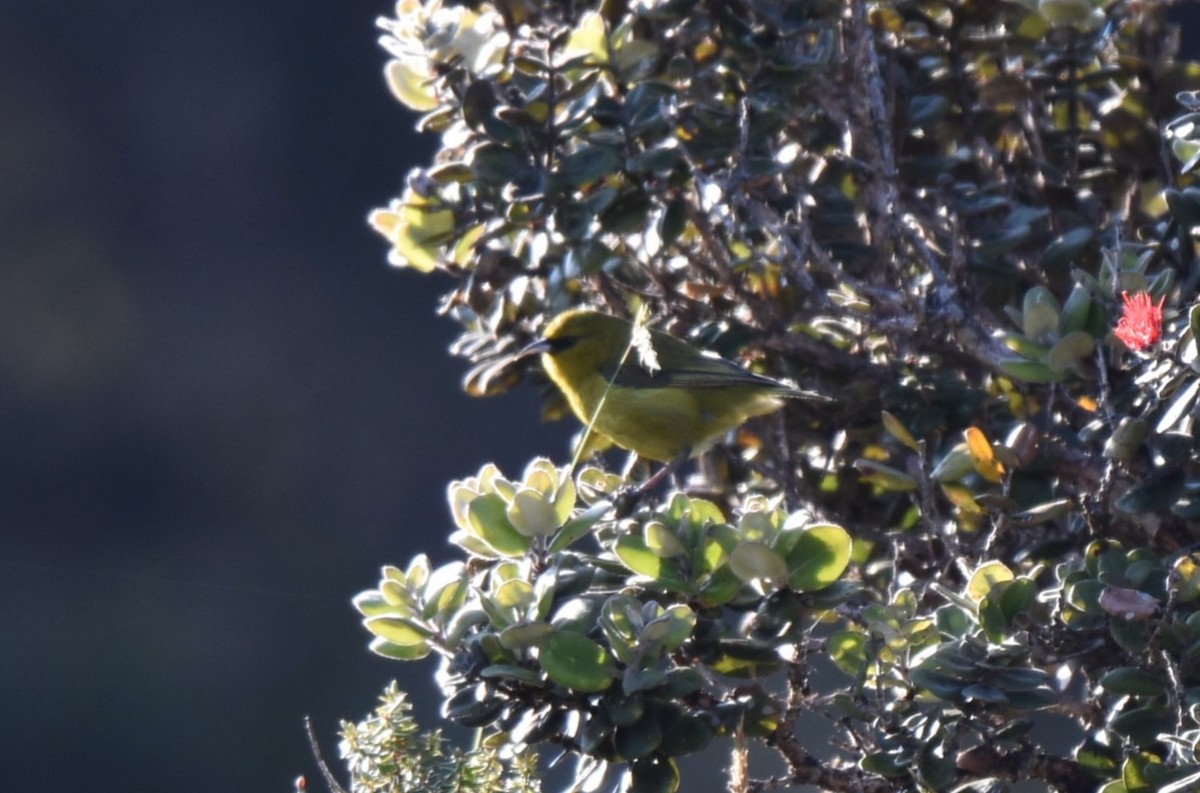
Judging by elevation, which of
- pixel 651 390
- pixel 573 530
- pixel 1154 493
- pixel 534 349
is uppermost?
pixel 534 349

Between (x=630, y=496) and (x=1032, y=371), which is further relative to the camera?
(x=630, y=496)

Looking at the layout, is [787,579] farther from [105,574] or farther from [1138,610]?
[105,574]

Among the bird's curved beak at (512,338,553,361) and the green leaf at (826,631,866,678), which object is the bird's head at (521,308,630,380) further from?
the green leaf at (826,631,866,678)

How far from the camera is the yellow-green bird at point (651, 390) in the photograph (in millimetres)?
2562

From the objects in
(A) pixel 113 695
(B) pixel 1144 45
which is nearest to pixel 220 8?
(A) pixel 113 695

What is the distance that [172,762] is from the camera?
11.4 feet

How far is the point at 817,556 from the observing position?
1.43 m

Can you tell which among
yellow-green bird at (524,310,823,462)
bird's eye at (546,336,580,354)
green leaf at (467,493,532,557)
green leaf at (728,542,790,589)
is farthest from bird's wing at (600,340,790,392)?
green leaf at (728,542,790,589)

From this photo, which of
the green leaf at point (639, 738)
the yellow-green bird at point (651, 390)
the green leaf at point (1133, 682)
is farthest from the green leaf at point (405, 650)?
the yellow-green bird at point (651, 390)

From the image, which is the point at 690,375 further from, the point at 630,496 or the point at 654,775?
the point at 654,775

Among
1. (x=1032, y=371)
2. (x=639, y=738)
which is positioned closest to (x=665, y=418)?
(x=1032, y=371)

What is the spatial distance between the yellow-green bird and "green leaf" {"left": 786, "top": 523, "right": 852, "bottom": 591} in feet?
3.25

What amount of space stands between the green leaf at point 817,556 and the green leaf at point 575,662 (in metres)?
0.24

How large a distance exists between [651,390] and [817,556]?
1.44m
